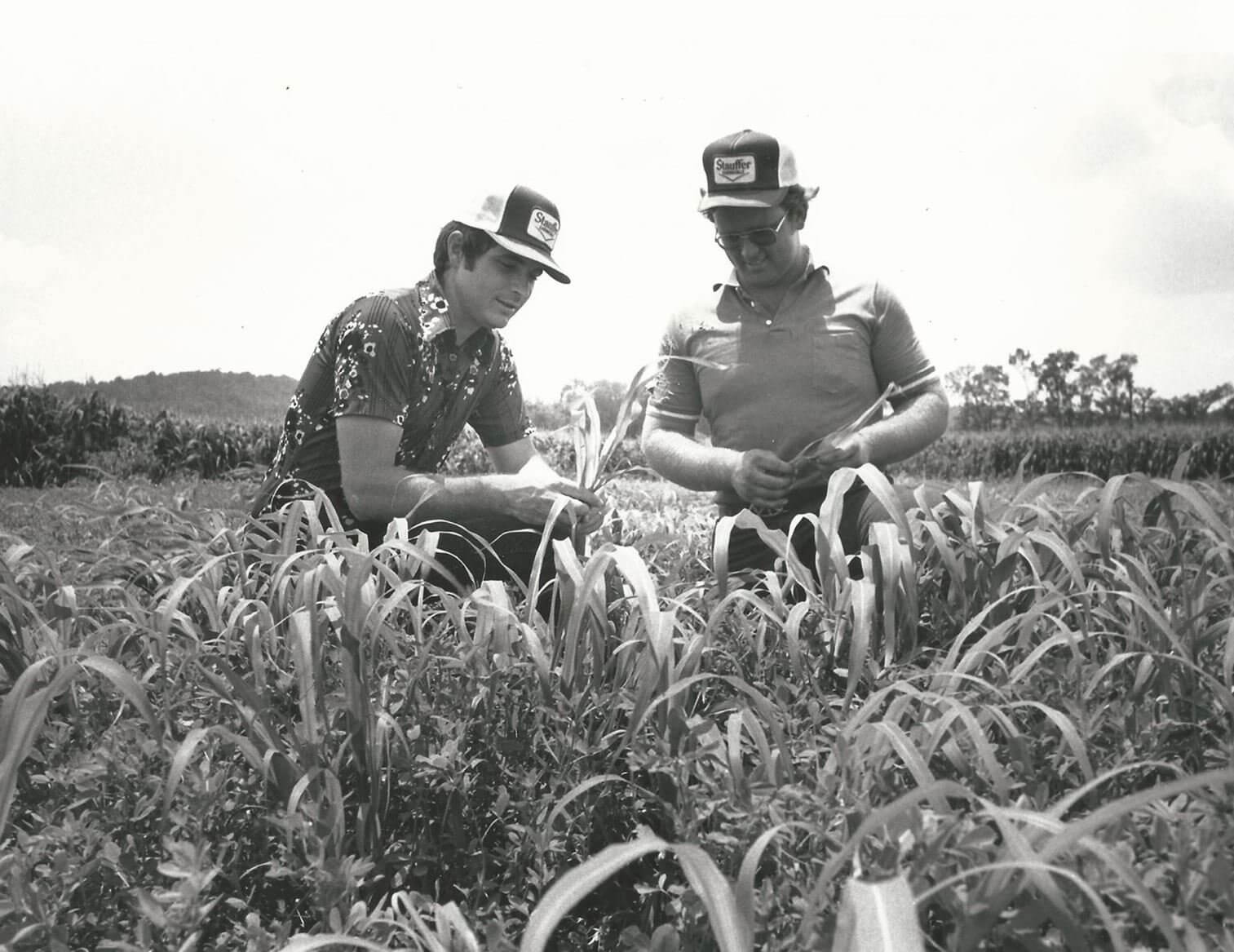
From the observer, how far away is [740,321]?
9.19 ft

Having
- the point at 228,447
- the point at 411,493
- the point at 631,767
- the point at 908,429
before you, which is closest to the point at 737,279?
the point at 908,429

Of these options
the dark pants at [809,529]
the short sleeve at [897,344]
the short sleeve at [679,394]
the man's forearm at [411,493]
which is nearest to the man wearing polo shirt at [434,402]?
the man's forearm at [411,493]

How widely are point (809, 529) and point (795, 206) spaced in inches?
36.2

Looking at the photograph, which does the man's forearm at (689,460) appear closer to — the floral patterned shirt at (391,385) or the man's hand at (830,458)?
the man's hand at (830,458)

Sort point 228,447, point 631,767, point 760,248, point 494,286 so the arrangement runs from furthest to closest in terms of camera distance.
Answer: point 228,447, point 760,248, point 494,286, point 631,767

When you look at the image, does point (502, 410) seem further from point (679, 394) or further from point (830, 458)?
point (830, 458)

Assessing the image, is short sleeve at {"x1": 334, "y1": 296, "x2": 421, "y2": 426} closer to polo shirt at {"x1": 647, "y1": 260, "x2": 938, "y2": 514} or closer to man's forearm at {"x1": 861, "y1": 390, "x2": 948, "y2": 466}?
polo shirt at {"x1": 647, "y1": 260, "x2": 938, "y2": 514}

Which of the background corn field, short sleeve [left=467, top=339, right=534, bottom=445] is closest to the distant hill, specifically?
the background corn field

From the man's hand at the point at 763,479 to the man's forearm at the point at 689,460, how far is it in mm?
147

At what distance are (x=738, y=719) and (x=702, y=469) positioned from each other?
4.99 feet

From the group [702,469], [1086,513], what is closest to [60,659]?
[702,469]

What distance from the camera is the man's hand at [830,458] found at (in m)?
2.29

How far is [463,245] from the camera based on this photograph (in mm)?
2404

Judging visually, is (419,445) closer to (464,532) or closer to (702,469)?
(464,532)
